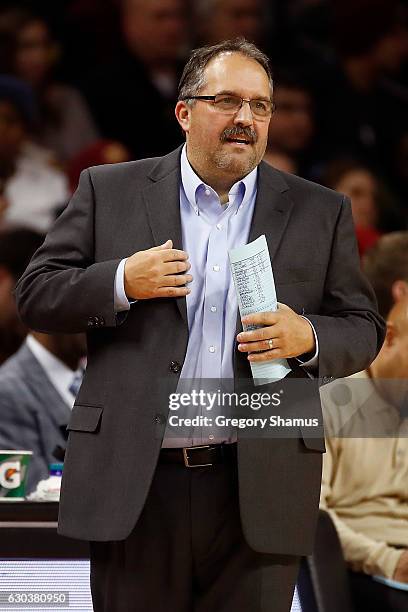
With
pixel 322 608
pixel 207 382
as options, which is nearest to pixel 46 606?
pixel 322 608

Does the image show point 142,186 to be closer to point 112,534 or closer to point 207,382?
point 207,382

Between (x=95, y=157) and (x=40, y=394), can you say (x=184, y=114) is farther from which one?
(x=95, y=157)

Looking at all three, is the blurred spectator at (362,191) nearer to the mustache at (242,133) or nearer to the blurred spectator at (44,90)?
the blurred spectator at (44,90)

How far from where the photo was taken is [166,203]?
6.71 feet

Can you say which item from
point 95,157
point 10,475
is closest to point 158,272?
point 10,475

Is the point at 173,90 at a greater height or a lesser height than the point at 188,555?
greater

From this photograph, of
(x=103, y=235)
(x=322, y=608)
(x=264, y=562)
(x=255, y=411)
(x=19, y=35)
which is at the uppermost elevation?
(x=19, y=35)

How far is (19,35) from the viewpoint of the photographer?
5.53 meters

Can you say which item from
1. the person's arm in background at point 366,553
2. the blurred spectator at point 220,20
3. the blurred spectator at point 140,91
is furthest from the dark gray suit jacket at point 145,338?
the blurred spectator at point 220,20

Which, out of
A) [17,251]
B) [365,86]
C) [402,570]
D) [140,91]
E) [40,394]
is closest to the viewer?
[402,570]

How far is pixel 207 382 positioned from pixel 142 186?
0.41 meters

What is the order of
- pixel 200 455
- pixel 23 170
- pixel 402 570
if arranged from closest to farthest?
pixel 200 455 → pixel 402 570 → pixel 23 170

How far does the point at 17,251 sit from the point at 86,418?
7.76ft

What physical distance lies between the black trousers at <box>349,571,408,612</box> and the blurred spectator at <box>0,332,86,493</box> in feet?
3.24
